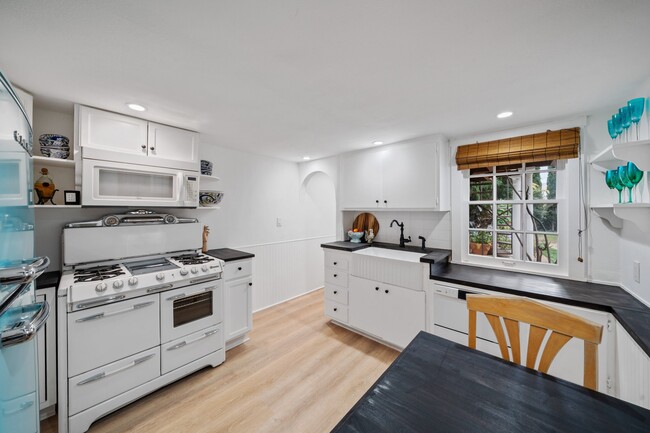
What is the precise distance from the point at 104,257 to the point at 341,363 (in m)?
2.36

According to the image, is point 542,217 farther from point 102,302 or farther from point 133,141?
point 133,141

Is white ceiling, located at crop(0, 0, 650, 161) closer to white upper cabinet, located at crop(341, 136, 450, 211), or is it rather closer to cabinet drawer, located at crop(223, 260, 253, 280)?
white upper cabinet, located at crop(341, 136, 450, 211)

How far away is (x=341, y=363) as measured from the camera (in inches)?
92.4

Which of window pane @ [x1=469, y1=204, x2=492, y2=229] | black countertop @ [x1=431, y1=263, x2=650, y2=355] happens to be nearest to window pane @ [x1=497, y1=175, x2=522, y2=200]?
window pane @ [x1=469, y1=204, x2=492, y2=229]

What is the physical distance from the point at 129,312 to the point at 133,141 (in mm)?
1447

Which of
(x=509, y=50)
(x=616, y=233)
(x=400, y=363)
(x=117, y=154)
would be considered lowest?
(x=400, y=363)

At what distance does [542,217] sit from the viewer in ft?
7.48

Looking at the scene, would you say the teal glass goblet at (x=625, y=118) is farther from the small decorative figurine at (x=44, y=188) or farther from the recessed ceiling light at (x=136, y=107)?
the small decorative figurine at (x=44, y=188)

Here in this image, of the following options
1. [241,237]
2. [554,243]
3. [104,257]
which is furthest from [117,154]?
[554,243]

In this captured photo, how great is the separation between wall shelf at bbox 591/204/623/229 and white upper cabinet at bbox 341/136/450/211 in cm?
113

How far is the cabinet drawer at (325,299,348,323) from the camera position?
116 inches

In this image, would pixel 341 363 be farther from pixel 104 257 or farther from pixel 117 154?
pixel 117 154

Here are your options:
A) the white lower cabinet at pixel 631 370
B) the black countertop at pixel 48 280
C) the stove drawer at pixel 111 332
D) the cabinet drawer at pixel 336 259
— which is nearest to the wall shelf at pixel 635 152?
the white lower cabinet at pixel 631 370

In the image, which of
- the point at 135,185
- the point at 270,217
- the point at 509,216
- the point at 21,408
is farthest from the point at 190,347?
the point at 509,216
